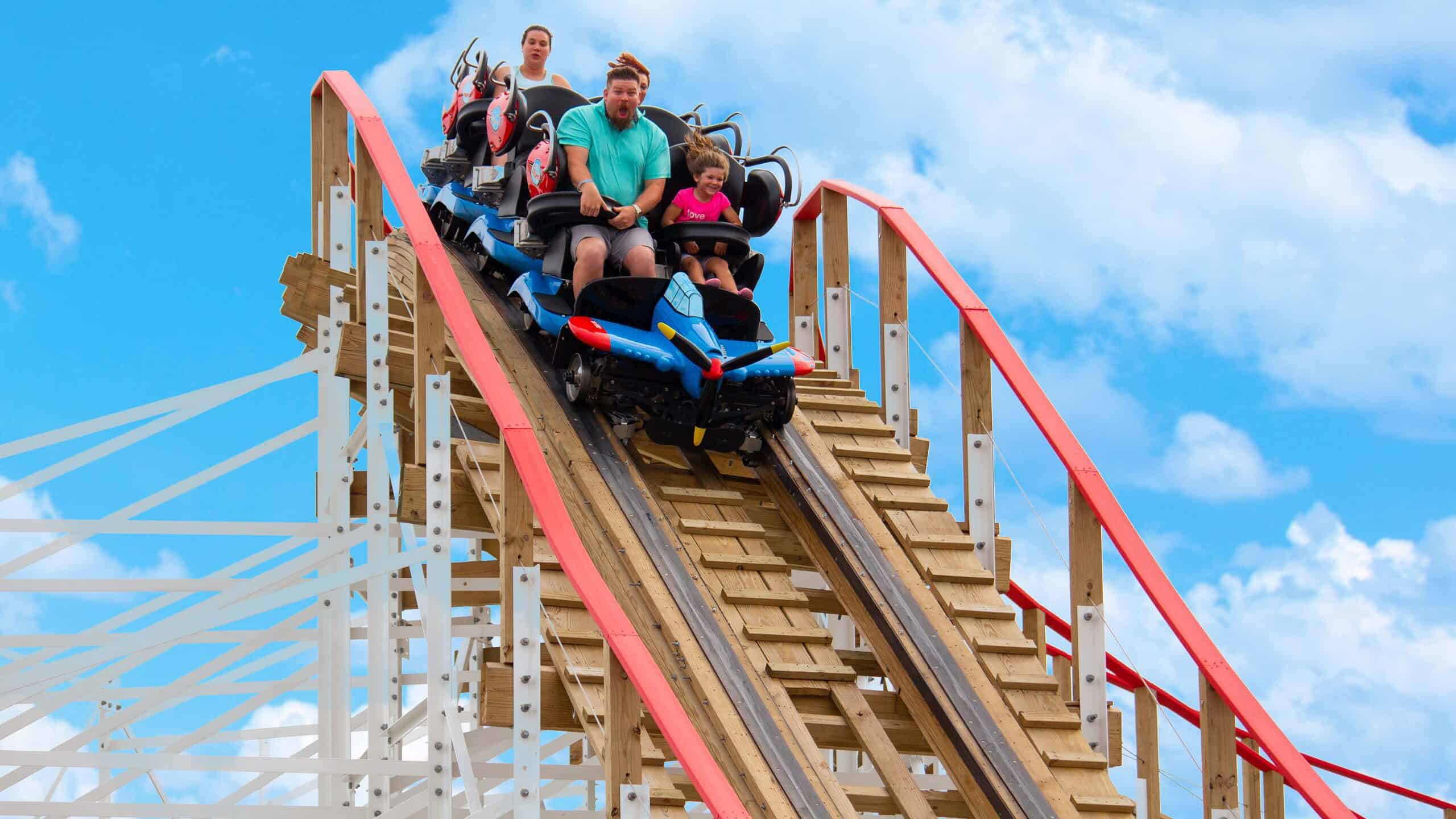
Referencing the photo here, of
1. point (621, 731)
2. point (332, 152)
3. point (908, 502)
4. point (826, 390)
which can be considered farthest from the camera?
point (826, 390)

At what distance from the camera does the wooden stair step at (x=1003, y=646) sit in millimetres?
6090

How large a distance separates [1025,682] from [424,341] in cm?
229

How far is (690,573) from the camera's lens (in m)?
5.93

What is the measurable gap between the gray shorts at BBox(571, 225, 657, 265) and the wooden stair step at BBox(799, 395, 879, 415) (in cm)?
99

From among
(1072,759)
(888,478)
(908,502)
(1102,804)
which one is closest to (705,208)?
(888,478)

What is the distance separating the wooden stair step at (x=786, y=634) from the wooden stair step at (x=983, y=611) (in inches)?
20.7

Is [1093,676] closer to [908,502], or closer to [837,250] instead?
[908,502]

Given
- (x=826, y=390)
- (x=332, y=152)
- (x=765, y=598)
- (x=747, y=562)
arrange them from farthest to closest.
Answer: (x=826, y=390)
(x=332, y=152)
(x=747, y=562)
(x=765, y=598)

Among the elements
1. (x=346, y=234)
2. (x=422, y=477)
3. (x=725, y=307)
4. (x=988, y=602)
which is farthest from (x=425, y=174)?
(x=988, y=602)

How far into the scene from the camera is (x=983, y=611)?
624 centimetres

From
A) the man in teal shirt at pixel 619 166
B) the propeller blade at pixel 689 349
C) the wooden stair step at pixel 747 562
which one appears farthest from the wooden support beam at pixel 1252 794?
the man in teal shirt at pixel 619 166

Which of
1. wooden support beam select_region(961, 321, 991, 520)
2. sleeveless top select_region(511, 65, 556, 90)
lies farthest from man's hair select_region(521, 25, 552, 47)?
wooden support beam select_region(961, 321, 991, 520)

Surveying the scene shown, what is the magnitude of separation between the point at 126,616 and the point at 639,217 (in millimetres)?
2584

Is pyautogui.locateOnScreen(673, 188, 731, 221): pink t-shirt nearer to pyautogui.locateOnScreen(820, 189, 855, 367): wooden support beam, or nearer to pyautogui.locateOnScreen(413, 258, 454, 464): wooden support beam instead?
pyautogui.locateOnScreen(820, 189, 855, 367): wooden support beam
